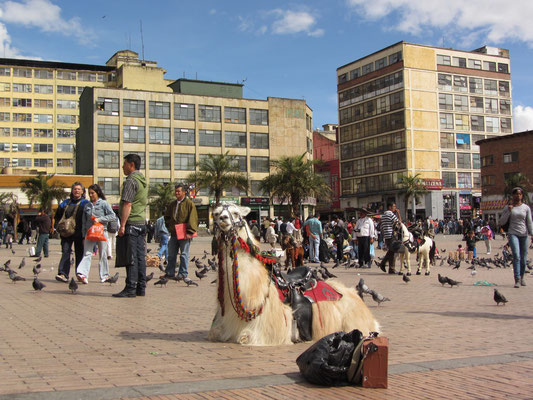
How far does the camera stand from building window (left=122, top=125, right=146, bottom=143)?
231 feet

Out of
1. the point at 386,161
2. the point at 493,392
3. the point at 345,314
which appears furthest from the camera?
the point at 386,161

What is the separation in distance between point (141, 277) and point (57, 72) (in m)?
95.3

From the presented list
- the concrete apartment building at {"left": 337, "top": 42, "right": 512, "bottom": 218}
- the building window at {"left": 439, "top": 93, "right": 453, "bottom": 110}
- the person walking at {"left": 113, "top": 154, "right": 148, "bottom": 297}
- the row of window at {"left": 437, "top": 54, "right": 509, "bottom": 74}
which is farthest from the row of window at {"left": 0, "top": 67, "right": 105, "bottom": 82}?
the person walking at {"left": 113, "top": 154, "right": 148, "bottom": 297}

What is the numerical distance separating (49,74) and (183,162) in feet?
125

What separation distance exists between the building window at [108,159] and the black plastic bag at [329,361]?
221ft

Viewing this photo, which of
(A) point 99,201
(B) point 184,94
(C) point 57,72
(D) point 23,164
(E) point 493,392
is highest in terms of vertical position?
(C) point 57,72

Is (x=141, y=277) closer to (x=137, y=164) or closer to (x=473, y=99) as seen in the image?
(x=137, y=164)

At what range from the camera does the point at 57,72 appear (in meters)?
96.3

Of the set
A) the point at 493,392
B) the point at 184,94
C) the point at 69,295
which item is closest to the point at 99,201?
the point at 69,295

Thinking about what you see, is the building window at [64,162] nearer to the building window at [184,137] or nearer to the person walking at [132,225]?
the building window at [184,137]

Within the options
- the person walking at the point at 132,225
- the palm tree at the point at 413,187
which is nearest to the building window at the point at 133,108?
the palm tree at the point at 413,187

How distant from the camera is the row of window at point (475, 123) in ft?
271

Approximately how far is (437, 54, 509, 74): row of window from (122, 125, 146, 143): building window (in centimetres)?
4364

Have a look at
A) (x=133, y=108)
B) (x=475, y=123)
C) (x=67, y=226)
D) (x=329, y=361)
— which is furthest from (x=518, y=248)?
(x=475, y=123)
